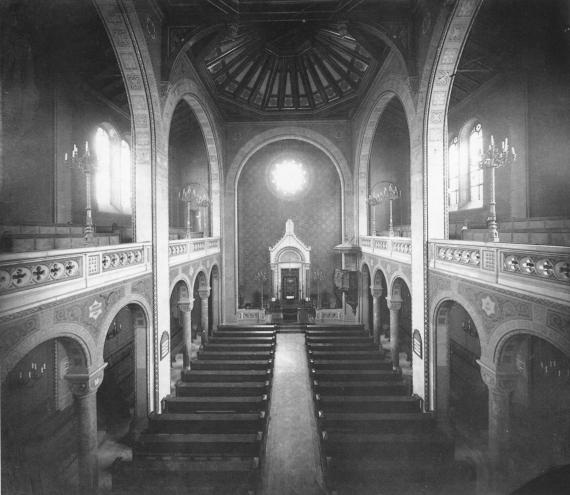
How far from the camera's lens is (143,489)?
6.63 meters

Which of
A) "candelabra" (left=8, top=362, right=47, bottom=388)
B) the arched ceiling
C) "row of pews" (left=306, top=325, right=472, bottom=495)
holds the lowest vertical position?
"row of pews" (left=306, top=325, right=472, bottom=495)

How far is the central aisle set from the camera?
7.75 m

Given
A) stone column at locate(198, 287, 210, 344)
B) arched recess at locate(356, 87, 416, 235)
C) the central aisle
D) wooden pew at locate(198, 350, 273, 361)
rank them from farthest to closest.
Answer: stone column at locate(198, 287, 210, 344) → wooden pew at locate(198, 350, 273, 361) → arched recess at locate(356, 87, 416, 235) → the central aisle

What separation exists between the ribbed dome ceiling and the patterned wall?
3976mm

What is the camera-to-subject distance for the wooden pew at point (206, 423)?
27.3 ft

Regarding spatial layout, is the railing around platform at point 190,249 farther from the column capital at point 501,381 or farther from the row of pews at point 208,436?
the column capital at point 501,381

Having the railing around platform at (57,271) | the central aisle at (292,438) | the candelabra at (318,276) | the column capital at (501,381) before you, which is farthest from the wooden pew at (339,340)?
the railing around platform at (57,271)

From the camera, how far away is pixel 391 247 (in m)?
13.1

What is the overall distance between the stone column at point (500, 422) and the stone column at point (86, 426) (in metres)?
7.94

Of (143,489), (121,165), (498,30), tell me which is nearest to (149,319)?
(143,489)

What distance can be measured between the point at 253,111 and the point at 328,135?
14.4ft

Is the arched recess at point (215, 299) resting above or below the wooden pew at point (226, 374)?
above

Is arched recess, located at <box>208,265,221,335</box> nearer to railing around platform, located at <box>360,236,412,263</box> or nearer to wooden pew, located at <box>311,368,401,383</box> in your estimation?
railing around platform, located at <box>360,236,412,263</box>

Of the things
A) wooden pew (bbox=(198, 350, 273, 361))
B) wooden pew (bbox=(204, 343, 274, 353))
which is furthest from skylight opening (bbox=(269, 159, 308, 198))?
wooden pew (bbox=(198, 350, 273, 361))
